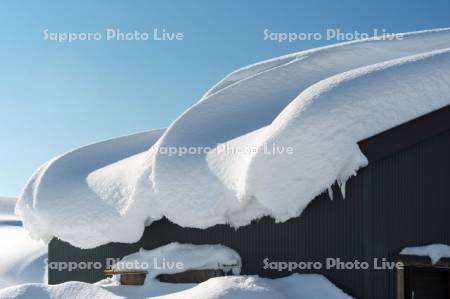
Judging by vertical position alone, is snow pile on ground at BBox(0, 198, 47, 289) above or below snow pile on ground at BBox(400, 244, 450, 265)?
below

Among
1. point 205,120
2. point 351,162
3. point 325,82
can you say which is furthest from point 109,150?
point 351,162

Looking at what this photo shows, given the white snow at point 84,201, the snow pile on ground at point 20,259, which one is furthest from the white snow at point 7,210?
the white snow at point 84,201

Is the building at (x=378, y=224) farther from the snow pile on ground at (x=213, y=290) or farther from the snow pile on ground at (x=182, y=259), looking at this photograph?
the snow pile on ground at (x=213, y=290)

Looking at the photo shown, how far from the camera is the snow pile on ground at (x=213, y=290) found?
34.4ft

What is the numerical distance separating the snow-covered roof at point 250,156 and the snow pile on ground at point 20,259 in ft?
70.1

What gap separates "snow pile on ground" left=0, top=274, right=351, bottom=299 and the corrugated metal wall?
0.42 meters

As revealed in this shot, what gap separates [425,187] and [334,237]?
2346 mm

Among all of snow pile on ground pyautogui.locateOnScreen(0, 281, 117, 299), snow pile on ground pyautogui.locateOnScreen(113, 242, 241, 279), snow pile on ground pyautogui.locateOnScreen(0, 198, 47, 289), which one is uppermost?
snow pile on ground pyautogui.locateOnScreen(113, 242, 241, 279)

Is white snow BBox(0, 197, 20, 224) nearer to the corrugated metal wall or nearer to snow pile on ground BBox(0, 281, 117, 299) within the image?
snow pile on ground BBox(0, 281, 117, 299)

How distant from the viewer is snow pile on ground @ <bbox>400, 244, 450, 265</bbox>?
11.7 metres

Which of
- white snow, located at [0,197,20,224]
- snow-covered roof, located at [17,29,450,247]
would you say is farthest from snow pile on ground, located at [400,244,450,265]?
white snow, located at [0,197,20,224]

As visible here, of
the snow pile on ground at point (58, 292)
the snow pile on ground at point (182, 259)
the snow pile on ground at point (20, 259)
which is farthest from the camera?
the snow pile on ground at point (20, 259)

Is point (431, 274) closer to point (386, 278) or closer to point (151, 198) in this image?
point (386, 278)

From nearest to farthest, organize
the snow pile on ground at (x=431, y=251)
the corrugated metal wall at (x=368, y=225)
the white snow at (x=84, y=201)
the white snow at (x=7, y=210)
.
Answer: the corrugated metal wall at (x=368, y=225) → the snow pile on ground at (x=431, y=251) → the white snow at (x=84, y=201) → the white snow at (x=7, y=210)
